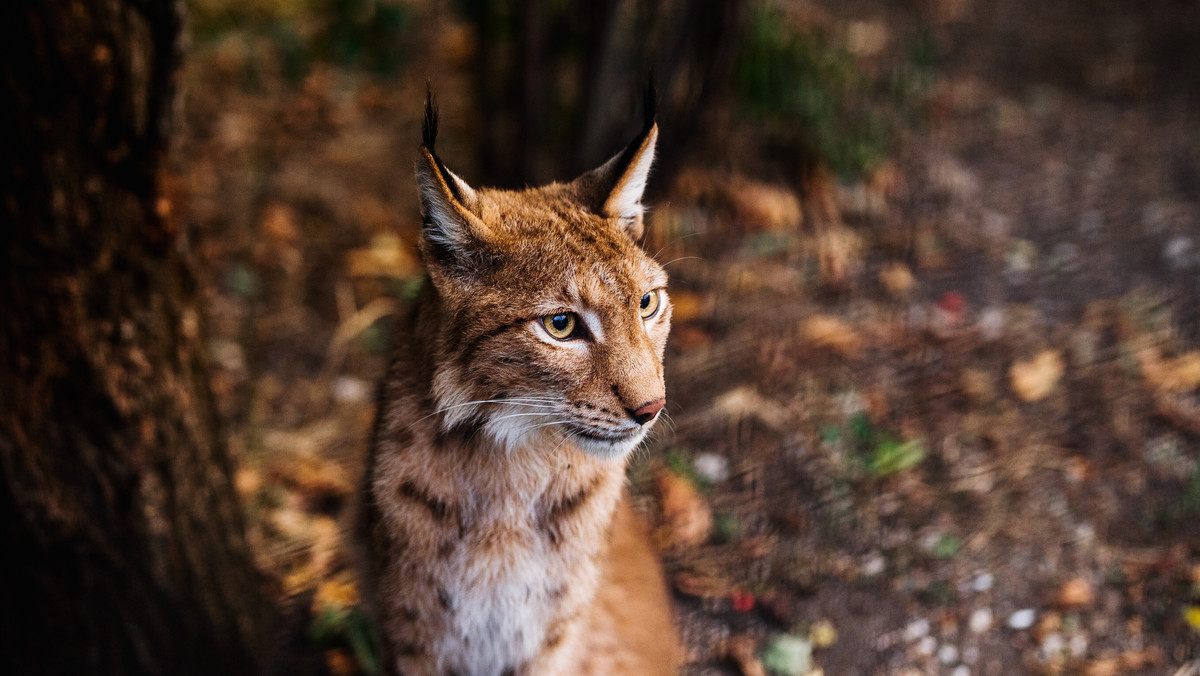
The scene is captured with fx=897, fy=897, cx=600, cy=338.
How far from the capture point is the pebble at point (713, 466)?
371cm

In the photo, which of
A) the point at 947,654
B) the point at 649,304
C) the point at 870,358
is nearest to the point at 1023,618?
the point at 947,654

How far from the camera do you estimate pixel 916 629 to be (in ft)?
10.0

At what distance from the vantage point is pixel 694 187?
5.06 m

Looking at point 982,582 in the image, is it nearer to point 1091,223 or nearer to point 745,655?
point 745,655

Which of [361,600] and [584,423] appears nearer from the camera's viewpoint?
[584,423]

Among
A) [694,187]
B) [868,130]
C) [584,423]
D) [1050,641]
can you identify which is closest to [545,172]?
[694,187]

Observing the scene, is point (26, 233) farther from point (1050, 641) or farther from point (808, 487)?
point (1050, 641)

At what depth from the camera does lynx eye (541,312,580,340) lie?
2.12 m

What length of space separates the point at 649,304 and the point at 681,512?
152cm

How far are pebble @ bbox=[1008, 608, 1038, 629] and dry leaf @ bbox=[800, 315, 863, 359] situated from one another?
56.7 inches

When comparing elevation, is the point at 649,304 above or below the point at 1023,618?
above

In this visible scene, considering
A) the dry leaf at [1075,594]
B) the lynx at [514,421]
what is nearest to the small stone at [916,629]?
the dry leaf at [1075,594]

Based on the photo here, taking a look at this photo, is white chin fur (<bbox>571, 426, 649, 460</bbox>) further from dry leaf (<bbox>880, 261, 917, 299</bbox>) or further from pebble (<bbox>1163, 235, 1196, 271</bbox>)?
pebble (<bbox>1163, 235, 1196, 271</bbox>)

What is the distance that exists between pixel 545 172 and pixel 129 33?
2.52 m
